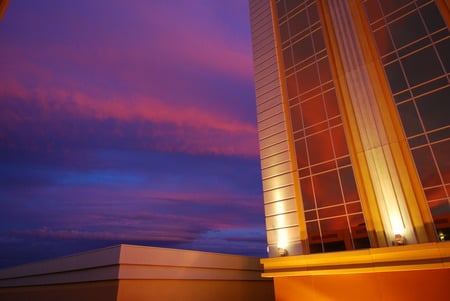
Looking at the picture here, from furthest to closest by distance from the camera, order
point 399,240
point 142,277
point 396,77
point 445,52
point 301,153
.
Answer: point 301,153 < point 142,277 < point 396,77 < point 445,52 < point 399,240

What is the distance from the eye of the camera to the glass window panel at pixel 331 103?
1240cm

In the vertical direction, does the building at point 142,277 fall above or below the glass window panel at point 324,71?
below

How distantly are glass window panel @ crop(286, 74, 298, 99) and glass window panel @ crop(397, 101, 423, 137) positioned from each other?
15.6 ft

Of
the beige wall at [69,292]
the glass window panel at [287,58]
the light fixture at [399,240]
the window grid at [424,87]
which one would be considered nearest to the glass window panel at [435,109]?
the window grid at [424,87]

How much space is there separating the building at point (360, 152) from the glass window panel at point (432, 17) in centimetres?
4

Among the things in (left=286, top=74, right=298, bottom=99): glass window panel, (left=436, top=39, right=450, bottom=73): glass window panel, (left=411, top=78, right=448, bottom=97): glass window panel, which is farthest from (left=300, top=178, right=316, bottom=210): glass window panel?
(left=436, top=39, right=450, bottom=73): glass window panel

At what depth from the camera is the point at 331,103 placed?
12586 mm

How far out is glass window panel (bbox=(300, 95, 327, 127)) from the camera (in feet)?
42.2

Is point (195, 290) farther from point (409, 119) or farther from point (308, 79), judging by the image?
point (409, 119)

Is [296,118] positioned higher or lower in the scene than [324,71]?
lower

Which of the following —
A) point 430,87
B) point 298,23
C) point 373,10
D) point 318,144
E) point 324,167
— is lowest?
point 324,167

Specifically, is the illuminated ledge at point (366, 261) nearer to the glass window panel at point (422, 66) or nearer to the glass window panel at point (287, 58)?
the glass window panel at point (422, 66)

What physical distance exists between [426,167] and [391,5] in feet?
23.1

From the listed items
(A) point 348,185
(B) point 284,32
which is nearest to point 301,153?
(A) point 348,185
